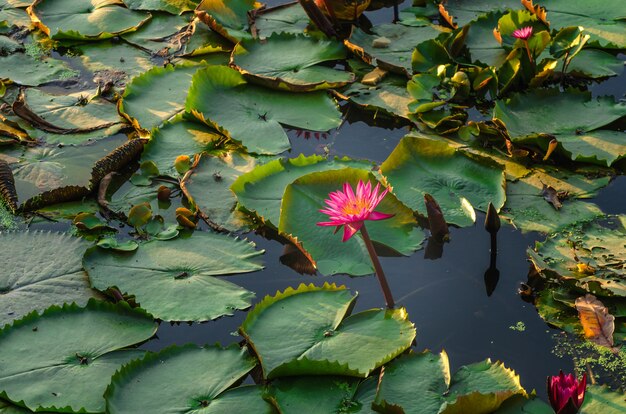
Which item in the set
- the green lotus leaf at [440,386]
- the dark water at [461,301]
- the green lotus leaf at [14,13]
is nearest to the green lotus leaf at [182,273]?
the dark water at [461,301]

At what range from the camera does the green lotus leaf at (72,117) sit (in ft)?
13.9

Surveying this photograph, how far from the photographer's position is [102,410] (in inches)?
107

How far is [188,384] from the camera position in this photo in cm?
275

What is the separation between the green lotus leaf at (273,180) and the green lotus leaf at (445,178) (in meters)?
0.17

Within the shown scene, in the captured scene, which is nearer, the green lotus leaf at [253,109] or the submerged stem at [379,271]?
the submerged stem at [379,271]

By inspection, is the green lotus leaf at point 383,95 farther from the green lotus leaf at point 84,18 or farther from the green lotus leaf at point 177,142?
the green lotus leaf at point 84,18

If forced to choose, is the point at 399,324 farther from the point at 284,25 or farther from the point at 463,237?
the point at 284,25

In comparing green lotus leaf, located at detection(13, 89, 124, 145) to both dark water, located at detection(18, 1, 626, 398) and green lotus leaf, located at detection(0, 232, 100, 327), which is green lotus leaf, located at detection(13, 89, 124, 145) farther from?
dark water, located at detection(18, 1, 626, 398)

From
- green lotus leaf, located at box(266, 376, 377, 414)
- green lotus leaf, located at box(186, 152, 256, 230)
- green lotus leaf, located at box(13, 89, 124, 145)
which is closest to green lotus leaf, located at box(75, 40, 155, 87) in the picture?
green lotus leaf, located at box(13, 89, 124, 145)

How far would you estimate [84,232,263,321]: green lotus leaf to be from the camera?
3.13 metres

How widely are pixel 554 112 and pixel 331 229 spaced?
4.51 feet

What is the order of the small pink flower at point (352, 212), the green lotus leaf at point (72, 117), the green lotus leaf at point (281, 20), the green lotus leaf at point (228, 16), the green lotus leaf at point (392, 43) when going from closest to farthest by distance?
the small pink flower at point (352, 212) < the green lotus leaf at point (72, 117) < the green lotus leaf at point (392, 43) < the green lotus leaf at point (228, 16) < the green lotus leaf at point (281, 20)

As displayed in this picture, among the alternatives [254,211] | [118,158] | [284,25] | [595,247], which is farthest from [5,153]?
[595,247]

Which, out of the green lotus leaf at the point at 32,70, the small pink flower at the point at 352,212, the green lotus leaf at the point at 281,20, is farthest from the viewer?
the green lotus leaf at the point at 281,20
